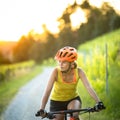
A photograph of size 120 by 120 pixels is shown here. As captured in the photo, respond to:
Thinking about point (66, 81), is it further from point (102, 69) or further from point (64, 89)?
point (102, 69)

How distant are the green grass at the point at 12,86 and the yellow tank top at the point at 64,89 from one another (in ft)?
3.06

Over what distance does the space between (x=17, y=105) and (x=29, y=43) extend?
0.45 meters

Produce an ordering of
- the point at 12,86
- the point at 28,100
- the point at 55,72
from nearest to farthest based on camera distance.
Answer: the point at 55,72 → the point at 28,100 → the point at 12,86

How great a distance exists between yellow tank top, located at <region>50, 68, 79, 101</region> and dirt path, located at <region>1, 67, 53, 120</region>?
61 cm

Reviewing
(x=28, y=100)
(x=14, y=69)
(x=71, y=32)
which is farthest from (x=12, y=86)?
(x=71, y=32)

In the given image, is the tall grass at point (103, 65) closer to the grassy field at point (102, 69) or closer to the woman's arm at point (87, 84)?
the grassy field at point (102, 69)

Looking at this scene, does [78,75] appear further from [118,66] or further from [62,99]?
[118,66]

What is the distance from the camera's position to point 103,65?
3.15 meters

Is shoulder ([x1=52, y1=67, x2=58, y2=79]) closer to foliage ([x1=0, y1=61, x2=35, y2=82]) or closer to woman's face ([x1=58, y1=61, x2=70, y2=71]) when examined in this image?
woman's face ([x1=58, y1=61, x2=70, y2=71])

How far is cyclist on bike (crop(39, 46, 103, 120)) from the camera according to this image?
225cm

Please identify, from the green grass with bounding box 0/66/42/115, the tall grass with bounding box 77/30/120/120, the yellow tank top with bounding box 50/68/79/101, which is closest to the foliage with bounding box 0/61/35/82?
the green grass with bounding box 0/66/42/115

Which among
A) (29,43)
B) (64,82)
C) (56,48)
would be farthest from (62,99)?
(29,43)

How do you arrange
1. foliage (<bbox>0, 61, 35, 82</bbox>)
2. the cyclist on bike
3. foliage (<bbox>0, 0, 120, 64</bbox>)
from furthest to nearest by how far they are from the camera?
foliage (<bbox>0, 61, 35, 82</bbox>)
foliage (<bbox>0, 0, 120, 64</bbox>)
the cyclist on bike

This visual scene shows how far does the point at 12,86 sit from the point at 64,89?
1.18m
